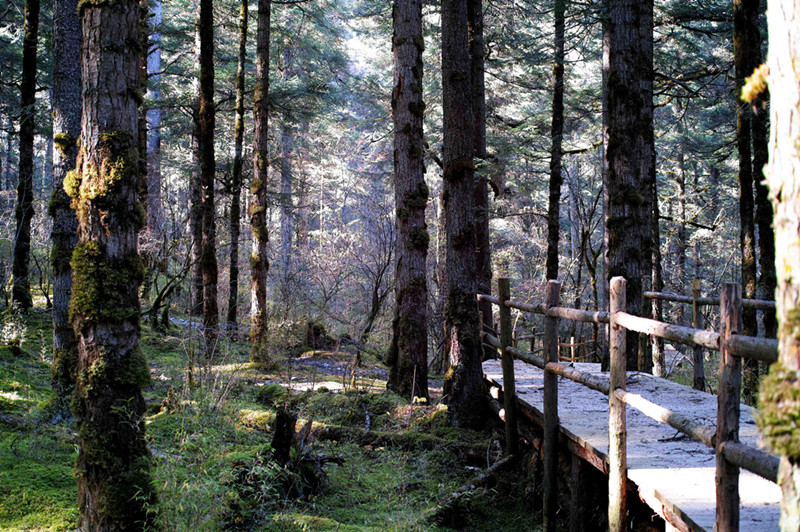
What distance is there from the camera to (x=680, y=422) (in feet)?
10.3

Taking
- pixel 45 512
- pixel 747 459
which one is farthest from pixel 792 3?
pixel 45 512

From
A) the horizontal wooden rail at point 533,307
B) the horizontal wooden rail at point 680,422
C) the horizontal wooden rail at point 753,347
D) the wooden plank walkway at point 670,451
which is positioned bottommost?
the wooden plank walkway at point 670,451

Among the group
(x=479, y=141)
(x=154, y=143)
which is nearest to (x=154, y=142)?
(x=154, y=143)

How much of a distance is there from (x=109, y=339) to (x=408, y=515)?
102 inches

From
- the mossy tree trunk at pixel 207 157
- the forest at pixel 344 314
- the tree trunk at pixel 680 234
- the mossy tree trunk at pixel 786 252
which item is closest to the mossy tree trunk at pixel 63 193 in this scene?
the forest at pixel 344 314

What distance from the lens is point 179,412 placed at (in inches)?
195

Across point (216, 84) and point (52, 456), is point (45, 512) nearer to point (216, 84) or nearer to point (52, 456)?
point (52, 456)

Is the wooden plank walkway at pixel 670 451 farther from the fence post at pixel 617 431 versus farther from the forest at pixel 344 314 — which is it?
the forest at pixel 344 314

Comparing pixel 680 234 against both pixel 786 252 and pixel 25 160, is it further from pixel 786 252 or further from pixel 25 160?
pixel 786 252

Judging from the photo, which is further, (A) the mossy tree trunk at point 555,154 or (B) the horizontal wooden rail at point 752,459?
(A) the mossy tree trunk at point 555,154

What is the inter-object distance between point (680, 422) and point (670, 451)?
1267mm

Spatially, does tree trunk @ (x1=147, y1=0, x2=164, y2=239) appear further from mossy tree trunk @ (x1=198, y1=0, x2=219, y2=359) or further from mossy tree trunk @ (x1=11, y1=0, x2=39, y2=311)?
mossy tree trunk @ (x1=11, y1=0, x2=39, y2=311)

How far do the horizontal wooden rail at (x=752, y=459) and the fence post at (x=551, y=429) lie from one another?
8.16ft

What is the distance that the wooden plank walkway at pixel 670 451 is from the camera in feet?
10.1
